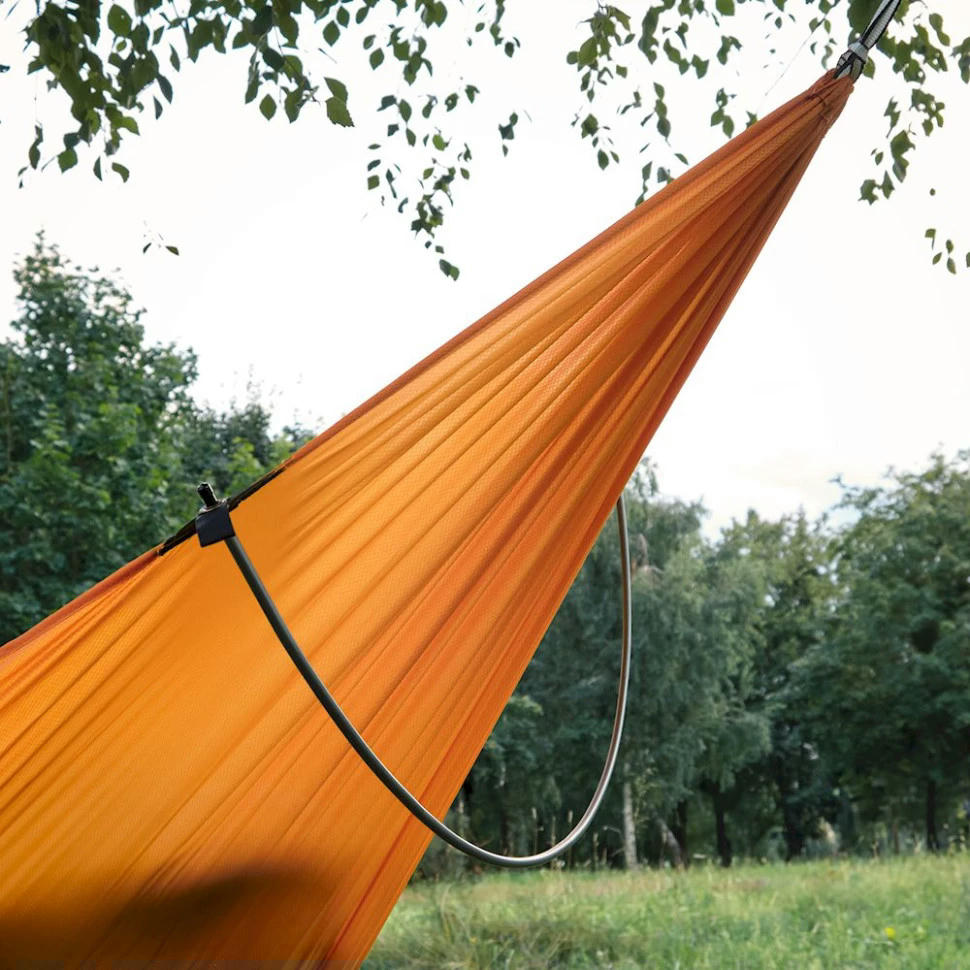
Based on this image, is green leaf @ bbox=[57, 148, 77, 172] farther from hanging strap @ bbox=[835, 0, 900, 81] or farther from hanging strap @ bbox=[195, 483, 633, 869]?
hanging strap @ bbox=[835, 0, 900, 81]

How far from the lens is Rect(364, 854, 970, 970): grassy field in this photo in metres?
3.96

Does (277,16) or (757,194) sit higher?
(277,16)

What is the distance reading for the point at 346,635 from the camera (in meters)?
1.36

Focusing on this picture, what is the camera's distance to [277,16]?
2.30m

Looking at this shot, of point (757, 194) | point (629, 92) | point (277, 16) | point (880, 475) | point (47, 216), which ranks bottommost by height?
point (880, 475)

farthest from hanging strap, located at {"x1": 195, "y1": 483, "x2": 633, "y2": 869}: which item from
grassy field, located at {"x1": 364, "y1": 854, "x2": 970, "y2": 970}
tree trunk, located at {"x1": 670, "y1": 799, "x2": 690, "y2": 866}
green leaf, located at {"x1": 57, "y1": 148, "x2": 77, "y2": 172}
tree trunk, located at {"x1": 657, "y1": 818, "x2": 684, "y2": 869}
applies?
tree trunk, located at {"x1": 670, "y1": 799, "x2": 690, "y2": 866}

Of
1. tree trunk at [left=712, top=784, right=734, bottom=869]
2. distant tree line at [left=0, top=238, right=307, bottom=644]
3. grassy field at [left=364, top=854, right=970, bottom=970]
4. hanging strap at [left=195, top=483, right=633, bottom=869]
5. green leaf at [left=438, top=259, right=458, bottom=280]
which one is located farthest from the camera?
tree trunk at [left=712, top=784, right=734, bottom=869]

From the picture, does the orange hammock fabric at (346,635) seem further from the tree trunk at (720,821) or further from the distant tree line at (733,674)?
the tree trunk at (720,821)

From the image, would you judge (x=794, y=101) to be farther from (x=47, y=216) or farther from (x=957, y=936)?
(x=47, y=216)

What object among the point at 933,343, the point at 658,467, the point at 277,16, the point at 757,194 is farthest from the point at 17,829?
the point at 933,343

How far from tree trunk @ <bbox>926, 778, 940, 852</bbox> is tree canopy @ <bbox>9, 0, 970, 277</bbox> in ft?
49.0

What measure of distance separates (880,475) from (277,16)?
1664cm

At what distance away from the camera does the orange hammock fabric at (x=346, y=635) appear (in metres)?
1.32

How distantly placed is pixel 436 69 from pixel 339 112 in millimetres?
1118
